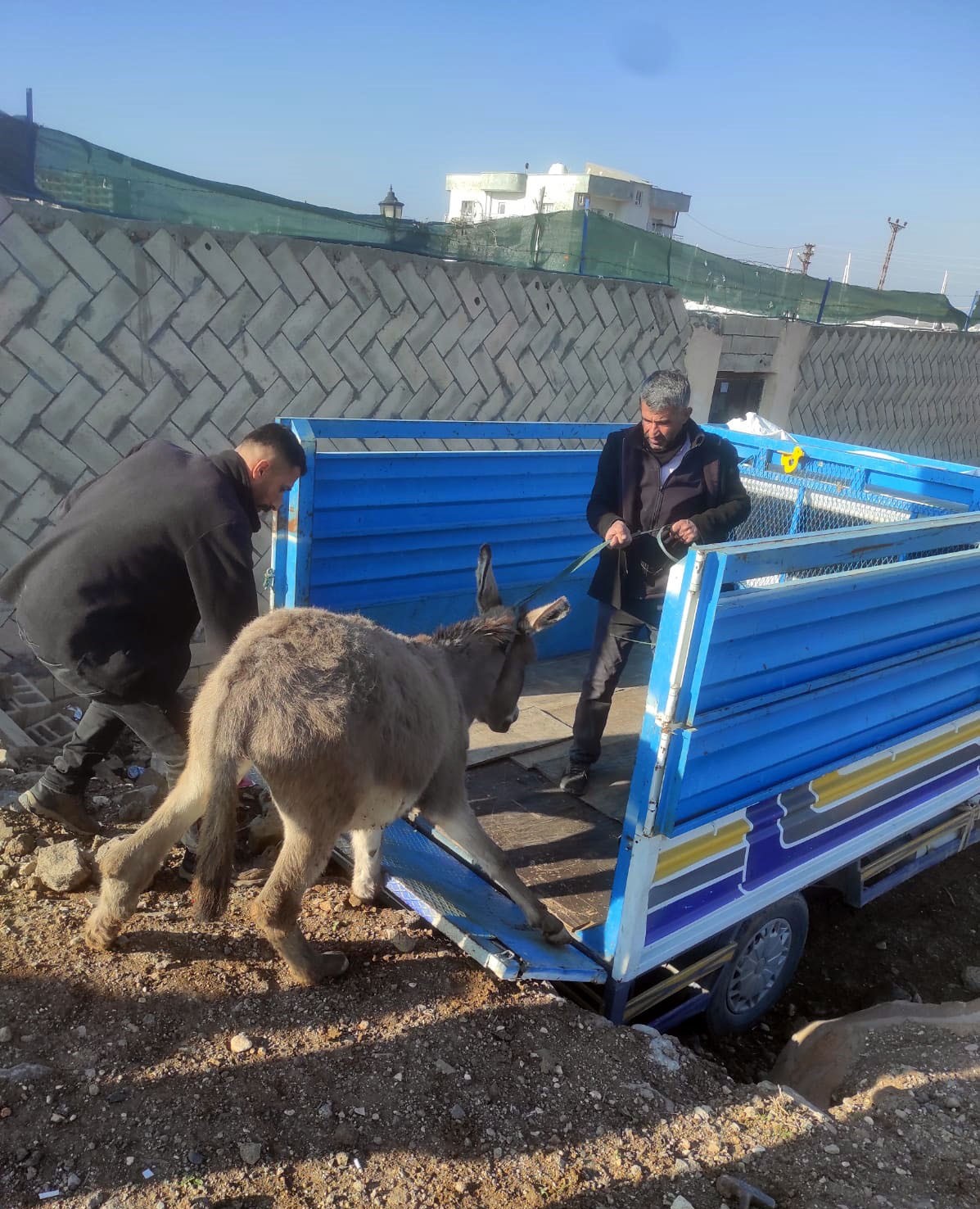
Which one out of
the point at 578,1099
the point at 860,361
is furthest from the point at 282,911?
the point at 860,361

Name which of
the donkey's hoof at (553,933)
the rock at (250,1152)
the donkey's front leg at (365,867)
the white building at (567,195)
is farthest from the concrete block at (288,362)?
the white building at (567,195)

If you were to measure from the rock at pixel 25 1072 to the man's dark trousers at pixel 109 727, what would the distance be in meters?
1.20

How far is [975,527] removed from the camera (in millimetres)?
4039

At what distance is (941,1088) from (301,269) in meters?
6.67

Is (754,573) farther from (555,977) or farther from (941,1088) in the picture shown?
(941,1088)

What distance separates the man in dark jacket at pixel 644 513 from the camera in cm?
408

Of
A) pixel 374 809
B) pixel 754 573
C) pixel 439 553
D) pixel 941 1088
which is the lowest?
pixel 941 1088

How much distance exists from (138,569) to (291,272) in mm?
4412

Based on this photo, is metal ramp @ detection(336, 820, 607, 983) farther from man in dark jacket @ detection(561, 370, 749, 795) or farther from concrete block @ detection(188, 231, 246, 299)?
concrete block @ detection(188, 231, 246, 299)

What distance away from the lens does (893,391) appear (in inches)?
569

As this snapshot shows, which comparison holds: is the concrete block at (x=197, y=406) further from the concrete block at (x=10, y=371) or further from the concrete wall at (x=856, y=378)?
the concrete wall at (x=856, y=378)

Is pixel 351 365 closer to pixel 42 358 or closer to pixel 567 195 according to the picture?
pixel 42 358

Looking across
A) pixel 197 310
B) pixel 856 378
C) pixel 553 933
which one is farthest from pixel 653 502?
pixel 856 378

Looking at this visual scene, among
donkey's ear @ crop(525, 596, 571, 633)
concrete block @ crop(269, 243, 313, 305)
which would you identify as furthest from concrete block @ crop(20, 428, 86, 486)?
donkey's ear @ crop(525, 596, 571, 633)
